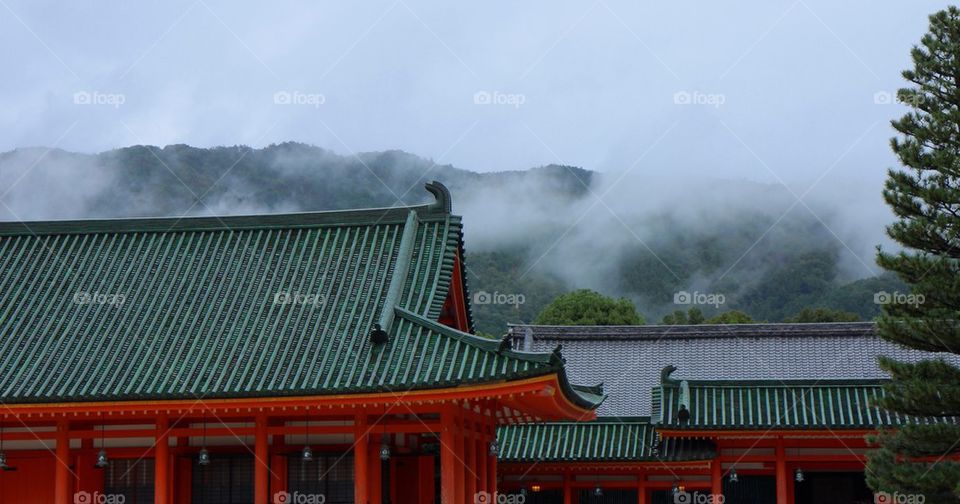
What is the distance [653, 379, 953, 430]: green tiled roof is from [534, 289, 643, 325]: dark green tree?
35.4 metres

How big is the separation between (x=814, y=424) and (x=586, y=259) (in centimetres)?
9773

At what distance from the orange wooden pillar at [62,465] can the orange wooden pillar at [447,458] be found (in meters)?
6.14

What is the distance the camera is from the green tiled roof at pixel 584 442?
2606 cm

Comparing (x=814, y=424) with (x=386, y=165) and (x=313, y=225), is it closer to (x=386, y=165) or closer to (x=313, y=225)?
(x=313, y=225)

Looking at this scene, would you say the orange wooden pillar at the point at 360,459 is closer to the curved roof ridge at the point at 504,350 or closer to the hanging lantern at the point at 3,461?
the curved roof ridge at the point at 504,350

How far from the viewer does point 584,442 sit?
1053 inches

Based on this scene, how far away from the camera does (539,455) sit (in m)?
26.8

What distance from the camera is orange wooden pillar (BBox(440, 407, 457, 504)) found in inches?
656

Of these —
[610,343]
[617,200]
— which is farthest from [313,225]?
[617,200]
